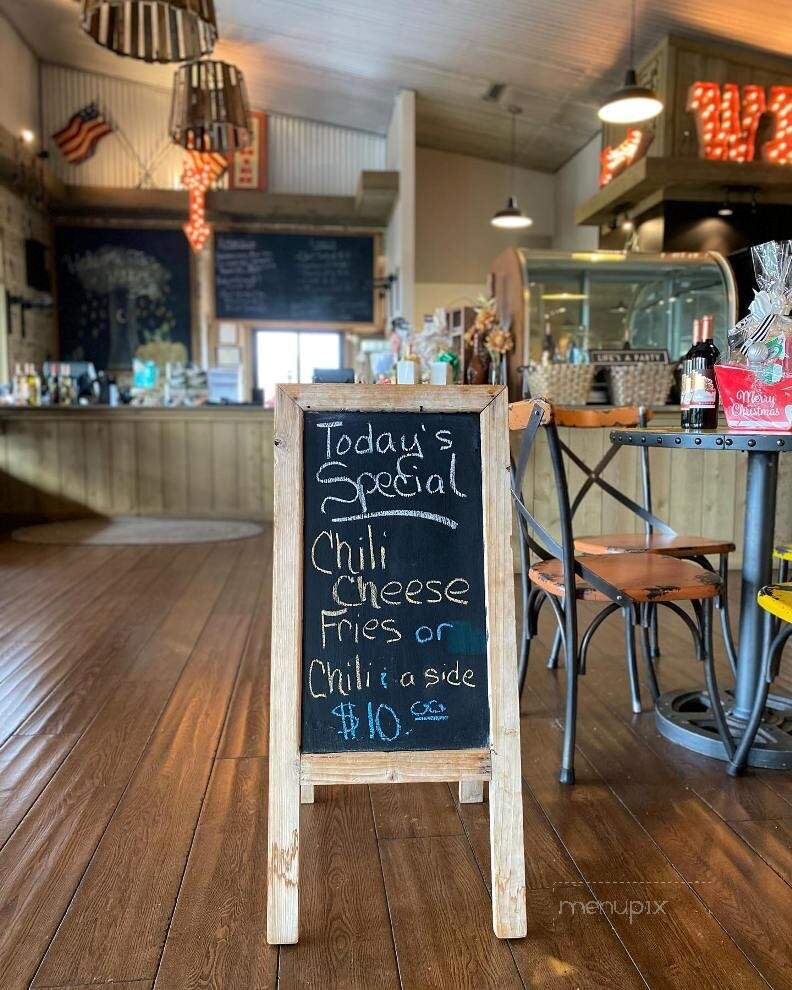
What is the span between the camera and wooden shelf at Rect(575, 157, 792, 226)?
6266mm

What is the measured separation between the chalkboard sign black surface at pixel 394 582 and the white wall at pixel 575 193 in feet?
26.0

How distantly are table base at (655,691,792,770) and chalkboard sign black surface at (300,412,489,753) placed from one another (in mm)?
991

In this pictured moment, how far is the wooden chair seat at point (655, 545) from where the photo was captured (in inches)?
99.7

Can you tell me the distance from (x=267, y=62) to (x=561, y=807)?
8151 mm

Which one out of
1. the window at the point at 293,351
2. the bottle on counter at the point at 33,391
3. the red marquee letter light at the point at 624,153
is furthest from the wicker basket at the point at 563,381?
the window at the point at 293,351

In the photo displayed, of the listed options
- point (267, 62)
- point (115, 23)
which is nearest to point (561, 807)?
point (115, 23)

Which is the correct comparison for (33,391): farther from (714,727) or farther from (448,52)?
(714,727)

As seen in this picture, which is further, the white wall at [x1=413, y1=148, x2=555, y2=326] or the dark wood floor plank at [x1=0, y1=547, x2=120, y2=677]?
the white wall at [x1=413, y1=148, x2=555, y2=326]

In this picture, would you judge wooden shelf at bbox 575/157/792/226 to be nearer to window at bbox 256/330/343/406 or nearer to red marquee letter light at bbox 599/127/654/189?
red marquee letter light at bbox 599/127/654/189

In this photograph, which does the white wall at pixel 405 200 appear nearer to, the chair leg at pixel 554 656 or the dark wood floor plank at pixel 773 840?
the chair leg at pixel 554 656

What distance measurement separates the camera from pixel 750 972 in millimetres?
1343

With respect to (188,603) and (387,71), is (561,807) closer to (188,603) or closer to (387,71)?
(188,603)

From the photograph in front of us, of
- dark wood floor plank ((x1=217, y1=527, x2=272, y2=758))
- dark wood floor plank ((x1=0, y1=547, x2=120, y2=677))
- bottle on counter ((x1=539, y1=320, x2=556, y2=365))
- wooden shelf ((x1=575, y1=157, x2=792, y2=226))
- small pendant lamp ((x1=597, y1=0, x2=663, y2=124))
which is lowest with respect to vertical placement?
dark wood floor plank ((x1=0, y1=547, x2=120, y2=677))

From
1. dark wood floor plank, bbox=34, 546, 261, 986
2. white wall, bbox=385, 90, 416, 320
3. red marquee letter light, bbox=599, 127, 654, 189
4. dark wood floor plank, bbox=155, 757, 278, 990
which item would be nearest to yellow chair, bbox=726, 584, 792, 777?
dark wood floor plank, bbox=155, 757, 278, 990
